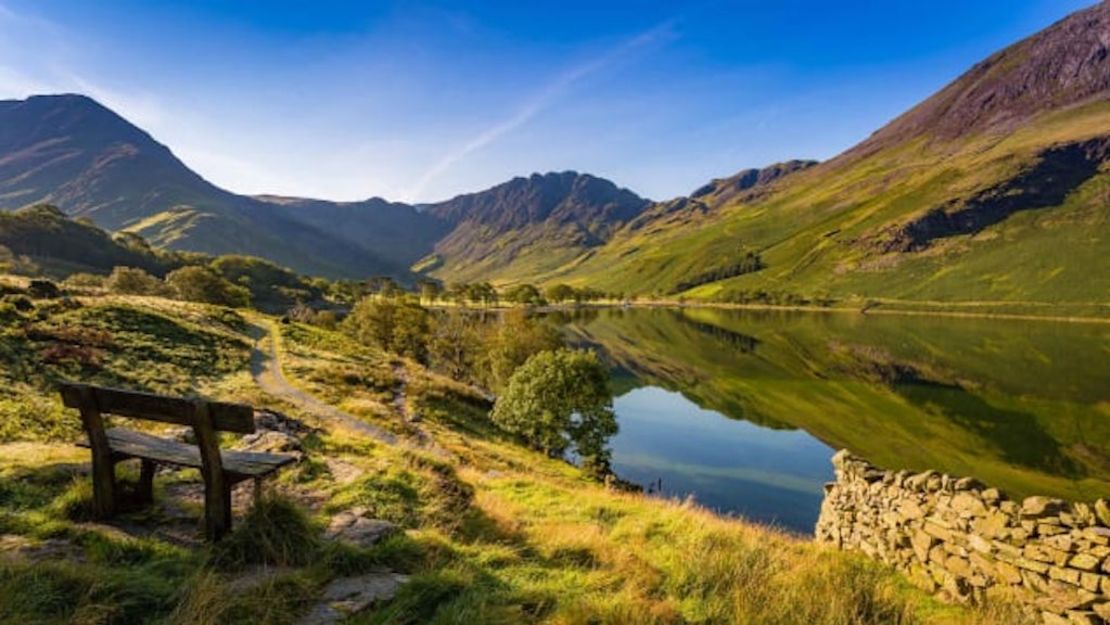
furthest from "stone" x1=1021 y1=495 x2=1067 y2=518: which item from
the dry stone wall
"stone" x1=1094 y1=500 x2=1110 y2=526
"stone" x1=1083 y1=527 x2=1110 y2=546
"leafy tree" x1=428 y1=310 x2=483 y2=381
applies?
"leafy tree" x1=428 y1=310 x2=483 y2=381

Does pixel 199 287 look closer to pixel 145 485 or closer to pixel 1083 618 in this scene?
pixel 145 485

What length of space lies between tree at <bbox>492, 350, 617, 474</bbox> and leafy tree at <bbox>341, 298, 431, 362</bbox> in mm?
43068

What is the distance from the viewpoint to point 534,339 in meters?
63.1

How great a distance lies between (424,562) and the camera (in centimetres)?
789

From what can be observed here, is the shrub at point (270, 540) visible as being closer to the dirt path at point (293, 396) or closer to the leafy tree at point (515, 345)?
the dirt path at point (293, 396)

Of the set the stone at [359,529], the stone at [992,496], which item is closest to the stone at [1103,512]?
the stone at [992,496]

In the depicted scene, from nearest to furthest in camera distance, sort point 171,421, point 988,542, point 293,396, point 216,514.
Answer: point 171,421, point 216,514, point 988,542, point 293,396

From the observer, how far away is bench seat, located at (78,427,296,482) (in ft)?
25.4

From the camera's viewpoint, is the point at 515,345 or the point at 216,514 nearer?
the point at 216,514

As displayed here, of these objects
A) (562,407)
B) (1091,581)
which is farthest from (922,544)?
(562,407)

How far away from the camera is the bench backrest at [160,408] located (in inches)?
277

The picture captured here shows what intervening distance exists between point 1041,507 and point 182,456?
48.3ft

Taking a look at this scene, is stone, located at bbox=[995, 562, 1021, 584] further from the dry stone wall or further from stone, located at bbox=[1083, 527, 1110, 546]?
stone, located at bbox=[1083, 527, 1110, 546]

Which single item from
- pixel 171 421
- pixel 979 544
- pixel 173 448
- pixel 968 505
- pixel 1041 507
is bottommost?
pixel 979 544
